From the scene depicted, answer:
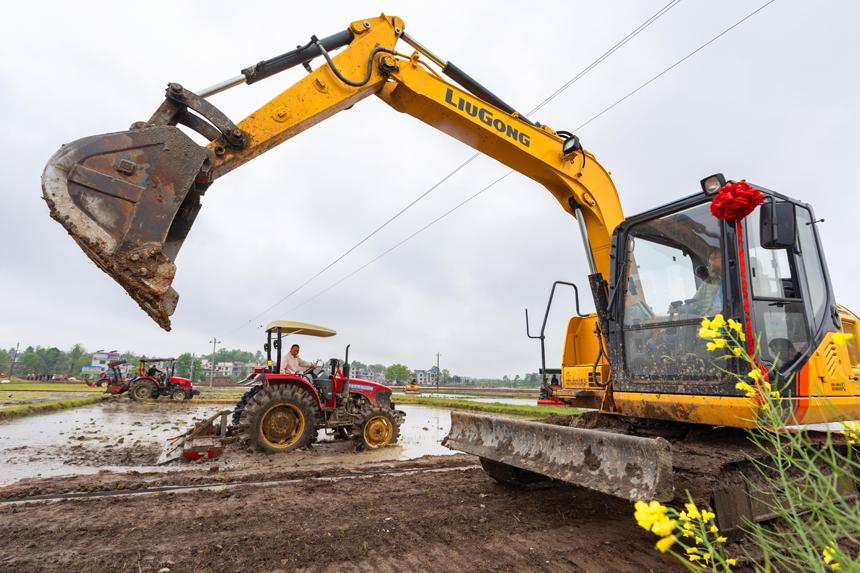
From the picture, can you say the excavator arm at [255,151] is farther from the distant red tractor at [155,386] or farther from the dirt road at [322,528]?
the distant red tractor at [155,386]

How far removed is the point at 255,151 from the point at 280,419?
5.18 meters

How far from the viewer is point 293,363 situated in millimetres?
8555

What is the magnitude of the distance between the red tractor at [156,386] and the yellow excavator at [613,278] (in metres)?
20.5

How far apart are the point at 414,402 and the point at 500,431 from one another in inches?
823

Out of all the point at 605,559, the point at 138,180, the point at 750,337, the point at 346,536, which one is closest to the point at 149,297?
the point at 138,180

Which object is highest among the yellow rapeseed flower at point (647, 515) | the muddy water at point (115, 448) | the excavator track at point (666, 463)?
the yellow rapeseed flower at point (647, 515)

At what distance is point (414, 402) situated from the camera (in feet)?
80.8

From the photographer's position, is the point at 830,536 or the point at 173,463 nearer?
the point at 830,536

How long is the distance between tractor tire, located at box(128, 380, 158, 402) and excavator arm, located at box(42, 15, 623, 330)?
2077 centimetres

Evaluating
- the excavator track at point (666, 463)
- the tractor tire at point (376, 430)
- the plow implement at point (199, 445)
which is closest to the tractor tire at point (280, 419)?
the plow implement at point (199, 445)

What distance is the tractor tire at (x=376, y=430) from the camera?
8430mm

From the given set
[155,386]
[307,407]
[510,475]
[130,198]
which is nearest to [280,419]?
[307,407]

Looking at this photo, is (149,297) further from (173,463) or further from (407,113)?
(173,463)

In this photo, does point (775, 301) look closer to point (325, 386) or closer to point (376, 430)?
point (376, 430)
